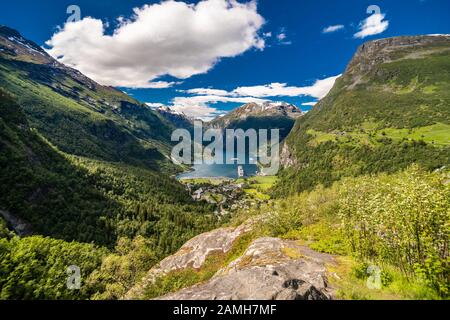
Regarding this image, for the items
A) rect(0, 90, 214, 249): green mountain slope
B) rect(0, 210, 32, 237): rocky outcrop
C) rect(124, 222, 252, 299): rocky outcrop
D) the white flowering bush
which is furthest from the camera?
rect(0, 90, 214, 249): green mountain slope

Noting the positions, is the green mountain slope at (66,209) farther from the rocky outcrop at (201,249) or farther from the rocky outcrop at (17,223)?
the rocky outcrop at (201,249)

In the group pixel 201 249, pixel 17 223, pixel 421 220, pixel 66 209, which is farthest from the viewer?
pixel 66 209

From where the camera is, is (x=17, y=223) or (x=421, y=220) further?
(x=17, y=223)

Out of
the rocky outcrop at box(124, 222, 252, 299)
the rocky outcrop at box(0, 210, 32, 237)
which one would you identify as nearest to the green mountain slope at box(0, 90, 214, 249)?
the rocky outcrop at box(0, 210, 32, 237)

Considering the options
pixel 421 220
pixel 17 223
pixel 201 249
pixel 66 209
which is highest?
pixel 421 220

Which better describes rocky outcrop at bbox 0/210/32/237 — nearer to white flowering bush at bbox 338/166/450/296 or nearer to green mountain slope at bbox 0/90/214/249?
green mountain slope at bbox 0/90/214/249

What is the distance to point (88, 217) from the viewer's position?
16112cm

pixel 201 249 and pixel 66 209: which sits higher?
pixel 201 249

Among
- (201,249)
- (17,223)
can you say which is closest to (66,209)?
(17,223)

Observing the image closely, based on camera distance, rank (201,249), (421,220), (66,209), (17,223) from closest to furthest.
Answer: (421,220) < (201,249) < (17,223) < (66,209)

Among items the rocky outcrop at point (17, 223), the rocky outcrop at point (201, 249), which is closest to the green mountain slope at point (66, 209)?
→ the rocky outcrop at point (17, 223)

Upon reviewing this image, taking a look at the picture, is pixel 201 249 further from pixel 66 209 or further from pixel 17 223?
pixel 66 209
